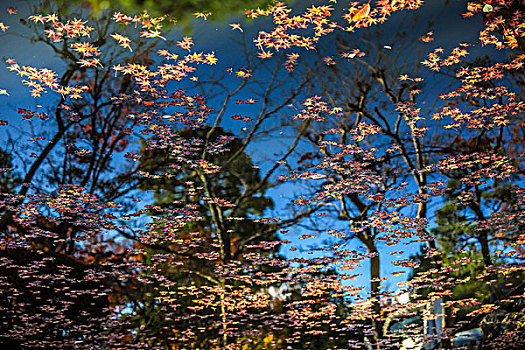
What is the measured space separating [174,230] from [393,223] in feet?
13.5

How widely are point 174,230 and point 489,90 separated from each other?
20.6ft

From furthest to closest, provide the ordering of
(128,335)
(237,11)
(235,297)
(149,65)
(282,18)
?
(128,335) → (235,297) → (149,65) → (282,18) → (237,11)

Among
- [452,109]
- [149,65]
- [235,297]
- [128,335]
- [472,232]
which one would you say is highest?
[149,65]

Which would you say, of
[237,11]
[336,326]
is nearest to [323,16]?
[237,11]

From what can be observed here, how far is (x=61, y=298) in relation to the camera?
8312 mm

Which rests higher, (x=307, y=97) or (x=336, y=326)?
(x=307, y=97)

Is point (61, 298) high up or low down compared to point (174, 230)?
down

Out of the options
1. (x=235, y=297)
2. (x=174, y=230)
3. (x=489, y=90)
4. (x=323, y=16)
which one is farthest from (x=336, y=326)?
(x=323, y=16)

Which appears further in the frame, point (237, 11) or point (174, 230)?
point (174, 230)

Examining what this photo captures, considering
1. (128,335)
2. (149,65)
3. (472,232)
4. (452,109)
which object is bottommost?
(128,335)

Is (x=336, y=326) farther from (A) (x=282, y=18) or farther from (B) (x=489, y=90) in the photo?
(A) (x=282, y=18)

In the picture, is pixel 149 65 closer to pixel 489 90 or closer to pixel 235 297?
pixel 235 297

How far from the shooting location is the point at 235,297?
8.56 m

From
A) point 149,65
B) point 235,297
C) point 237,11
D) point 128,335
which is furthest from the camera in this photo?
point 128,335
